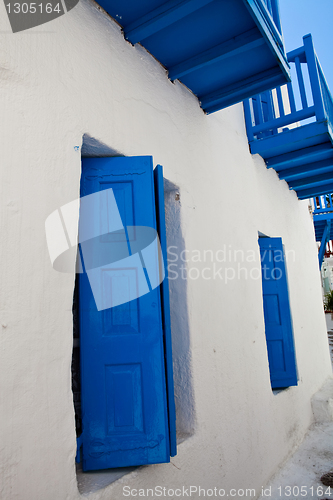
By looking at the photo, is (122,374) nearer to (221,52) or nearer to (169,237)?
(169,237)

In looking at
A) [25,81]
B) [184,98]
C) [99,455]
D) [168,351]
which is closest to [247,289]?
[168,351]

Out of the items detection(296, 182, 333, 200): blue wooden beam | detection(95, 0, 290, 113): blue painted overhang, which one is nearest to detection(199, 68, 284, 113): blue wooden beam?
detection(95, 0, 290, 113): blue painted overhang

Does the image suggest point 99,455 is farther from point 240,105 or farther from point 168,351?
point 240,105

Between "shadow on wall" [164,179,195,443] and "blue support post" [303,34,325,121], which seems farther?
"blue support post" [303,34,325,121]

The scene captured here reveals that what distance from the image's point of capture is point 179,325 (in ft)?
9.25

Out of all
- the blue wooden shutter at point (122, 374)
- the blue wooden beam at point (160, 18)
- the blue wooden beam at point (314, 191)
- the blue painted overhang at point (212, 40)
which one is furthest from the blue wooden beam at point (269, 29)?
the blue wooden beam at point (314, 191)

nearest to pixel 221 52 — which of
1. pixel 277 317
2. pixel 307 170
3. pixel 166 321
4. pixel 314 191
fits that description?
pixel 166 321

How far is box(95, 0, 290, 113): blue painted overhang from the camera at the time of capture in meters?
2.45

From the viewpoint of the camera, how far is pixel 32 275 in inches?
68.9

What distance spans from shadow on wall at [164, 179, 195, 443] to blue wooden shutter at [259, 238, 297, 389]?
2.08 m

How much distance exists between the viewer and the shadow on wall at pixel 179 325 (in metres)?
2.71

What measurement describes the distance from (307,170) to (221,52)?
9.45 feet

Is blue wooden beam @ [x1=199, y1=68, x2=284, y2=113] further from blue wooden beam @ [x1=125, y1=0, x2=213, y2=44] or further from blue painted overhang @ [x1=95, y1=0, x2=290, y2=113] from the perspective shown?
blue wooden beam @ [x1=125, y1=0, x2=213, y2=44]

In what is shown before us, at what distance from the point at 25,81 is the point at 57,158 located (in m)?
0.40
